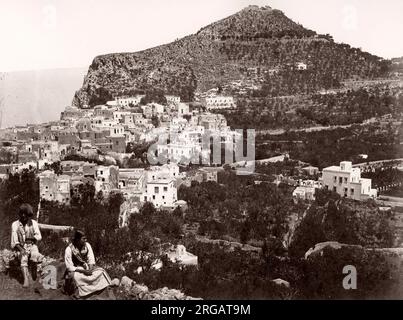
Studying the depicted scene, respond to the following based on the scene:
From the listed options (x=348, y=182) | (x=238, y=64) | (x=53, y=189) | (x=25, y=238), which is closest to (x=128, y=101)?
(x=238, y=64)

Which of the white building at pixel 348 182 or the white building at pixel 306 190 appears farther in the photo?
the white building at pixel 348 182

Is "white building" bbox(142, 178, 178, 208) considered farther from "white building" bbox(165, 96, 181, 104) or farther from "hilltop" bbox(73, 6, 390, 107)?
"hilltop" bbox(73, 6, 390, 107)

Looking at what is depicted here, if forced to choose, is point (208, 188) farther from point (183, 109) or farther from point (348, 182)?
point (183, 109)

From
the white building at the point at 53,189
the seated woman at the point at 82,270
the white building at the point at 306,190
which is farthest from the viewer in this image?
the white building at the point at 306,190

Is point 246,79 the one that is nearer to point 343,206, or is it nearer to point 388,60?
point 388,60

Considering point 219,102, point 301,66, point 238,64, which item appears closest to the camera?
point 219,102

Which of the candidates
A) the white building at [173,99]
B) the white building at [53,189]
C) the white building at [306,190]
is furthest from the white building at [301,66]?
the white building at [53,189]

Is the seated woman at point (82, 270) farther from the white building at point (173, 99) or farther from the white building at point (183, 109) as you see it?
the white building at point (173, 99)
